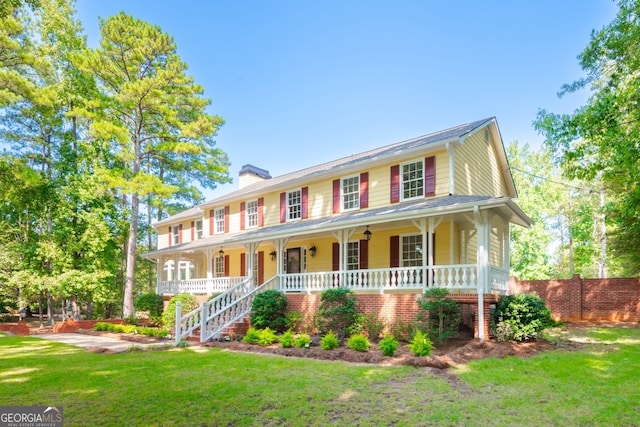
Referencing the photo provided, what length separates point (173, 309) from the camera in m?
15.6

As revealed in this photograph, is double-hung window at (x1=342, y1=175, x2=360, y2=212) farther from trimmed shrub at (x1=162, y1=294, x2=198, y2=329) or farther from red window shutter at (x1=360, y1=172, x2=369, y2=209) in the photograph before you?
trimmed shrub at (x1=162, y1=294, x2=198, y2=329)

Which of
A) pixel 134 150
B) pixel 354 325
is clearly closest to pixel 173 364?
pixel 354 325

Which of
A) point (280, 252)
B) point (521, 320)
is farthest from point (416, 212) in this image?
point (280, 252)

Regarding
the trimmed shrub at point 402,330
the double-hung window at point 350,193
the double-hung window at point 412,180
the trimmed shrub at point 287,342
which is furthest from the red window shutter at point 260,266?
the trimmed shrub at point 402,330

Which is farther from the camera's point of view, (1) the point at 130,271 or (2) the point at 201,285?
(1) the point at 130,271

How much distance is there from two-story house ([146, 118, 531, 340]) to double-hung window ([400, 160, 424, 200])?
4 cm

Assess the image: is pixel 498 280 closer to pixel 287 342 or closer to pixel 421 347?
pixel 421 347

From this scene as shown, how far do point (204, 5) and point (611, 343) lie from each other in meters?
17.9

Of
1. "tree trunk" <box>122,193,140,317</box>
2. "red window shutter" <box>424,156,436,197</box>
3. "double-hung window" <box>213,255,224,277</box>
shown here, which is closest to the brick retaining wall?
"red window shutter" <box>424,156,436,197</box>

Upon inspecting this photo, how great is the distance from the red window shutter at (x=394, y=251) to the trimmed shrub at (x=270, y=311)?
13.1 ft

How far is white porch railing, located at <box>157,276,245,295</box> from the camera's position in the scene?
1775 cm

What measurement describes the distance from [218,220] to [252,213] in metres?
2.95

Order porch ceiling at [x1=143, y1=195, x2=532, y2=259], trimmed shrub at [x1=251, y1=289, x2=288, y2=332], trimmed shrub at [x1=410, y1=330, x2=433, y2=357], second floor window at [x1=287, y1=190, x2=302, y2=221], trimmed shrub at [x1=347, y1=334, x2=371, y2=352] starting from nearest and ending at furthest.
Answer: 1. trimmed shrub at [x1=410, y1=330, x2=433, y2=357]
2. trimmed shrub at [x1=347, y1=334, x2=371, y2=352]
3. porch ceiling at [x1=143, y1=195, x2=532, y2=259]
4. trimmed shrub at [x1=251, y1=289, x2=288, y2=332]
5. second floor window at [x1=287, y1=190, x2=302, y2=221]

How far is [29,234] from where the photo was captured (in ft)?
70.5
